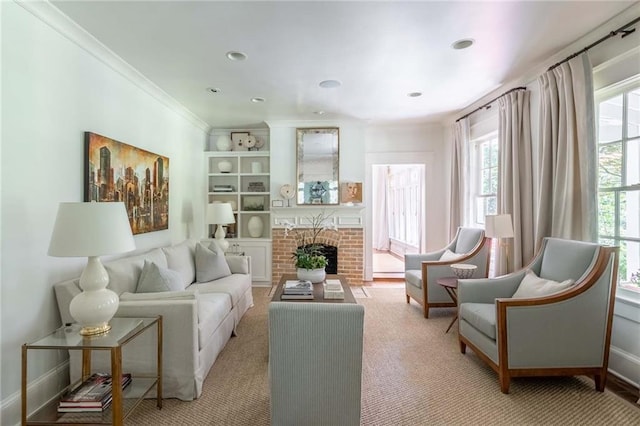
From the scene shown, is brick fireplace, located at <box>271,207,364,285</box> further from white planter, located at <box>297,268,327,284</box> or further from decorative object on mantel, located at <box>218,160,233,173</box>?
white planter, located at <box>297,268,327,284</box>

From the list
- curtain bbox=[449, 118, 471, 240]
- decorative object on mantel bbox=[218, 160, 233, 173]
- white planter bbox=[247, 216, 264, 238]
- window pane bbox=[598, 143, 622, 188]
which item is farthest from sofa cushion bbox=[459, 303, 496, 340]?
decorative object on mantel bbox=[218, 160, 233, 173]

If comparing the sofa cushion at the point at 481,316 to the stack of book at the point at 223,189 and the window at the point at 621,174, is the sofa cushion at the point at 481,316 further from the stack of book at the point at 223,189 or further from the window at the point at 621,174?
the stack of book at the point at 223,189

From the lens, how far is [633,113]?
248cm

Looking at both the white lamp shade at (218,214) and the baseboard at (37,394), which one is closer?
the baseboard at (37,394)

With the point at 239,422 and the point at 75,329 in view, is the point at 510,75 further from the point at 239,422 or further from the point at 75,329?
the point at 75,329

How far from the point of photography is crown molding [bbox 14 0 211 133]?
84.9 inches

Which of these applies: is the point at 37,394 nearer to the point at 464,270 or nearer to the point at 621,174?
the point at 464,270

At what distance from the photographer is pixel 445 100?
14.2 feet

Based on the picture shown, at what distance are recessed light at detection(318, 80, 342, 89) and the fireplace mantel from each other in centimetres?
210

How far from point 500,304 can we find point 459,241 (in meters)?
2.16

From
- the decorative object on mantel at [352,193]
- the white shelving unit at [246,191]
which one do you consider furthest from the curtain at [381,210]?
the white shelving unit at [246,191]

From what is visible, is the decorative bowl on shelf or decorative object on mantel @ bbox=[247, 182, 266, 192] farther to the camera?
decorative object on mantel @ bbox=[247, 182, 266, 192]

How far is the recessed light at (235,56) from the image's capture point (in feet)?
9.45

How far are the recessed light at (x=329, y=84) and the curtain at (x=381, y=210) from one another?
19.8 feet
